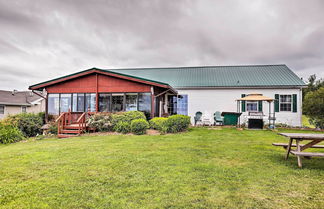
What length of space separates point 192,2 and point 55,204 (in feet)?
35.2

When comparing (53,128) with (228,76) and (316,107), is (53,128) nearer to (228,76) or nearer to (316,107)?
(228,76)

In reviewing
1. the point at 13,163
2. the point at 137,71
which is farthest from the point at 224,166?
the point at 137,71

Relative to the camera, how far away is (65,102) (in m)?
11.5

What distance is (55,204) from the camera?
91.1 inches

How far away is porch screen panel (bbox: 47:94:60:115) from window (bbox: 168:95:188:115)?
26.1ft

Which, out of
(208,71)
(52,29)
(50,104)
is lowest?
(50,104)

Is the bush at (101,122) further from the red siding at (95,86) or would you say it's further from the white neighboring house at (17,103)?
the white neighboring house at (17,103)

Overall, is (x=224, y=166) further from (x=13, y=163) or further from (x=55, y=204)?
(x=13, y=163)

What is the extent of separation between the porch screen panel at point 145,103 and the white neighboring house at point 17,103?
15.6 metres

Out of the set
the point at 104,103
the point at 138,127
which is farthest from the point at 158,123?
the point at 104,103

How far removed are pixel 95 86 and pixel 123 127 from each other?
3851 mm

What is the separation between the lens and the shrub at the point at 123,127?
347 inches

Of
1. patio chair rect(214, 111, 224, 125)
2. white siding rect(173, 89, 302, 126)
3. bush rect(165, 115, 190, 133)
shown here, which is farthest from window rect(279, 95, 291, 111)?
bush rect(165, 115, 190, 133)

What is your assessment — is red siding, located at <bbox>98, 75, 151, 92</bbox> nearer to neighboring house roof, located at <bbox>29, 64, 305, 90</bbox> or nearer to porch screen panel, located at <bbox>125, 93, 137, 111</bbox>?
porch screen panel, located at <bbox>125, 93, 137, 111</bbox>
